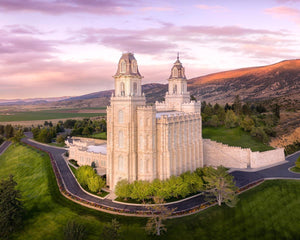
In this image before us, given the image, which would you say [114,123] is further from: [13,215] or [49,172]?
[49,172]

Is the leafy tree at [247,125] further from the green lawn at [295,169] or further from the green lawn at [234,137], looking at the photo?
the green lawn at [295,169]

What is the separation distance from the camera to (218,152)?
62750 mm

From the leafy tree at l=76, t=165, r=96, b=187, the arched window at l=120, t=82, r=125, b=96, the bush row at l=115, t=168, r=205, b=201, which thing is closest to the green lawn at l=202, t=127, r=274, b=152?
the bush row at l=115, t=168, r=205, b=201

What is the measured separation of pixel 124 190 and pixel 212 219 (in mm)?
16472

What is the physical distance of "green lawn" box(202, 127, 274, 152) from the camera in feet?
225

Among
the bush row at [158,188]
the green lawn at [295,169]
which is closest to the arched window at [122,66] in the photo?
the bush row at [158,188]

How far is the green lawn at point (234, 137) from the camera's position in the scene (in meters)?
68.7

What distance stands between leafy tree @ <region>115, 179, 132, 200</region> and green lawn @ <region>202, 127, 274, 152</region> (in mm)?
37254

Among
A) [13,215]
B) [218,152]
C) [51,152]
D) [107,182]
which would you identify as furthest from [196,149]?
[51,152]

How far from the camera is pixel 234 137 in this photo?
251ft

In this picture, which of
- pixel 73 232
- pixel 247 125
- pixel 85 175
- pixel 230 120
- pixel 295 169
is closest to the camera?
pixel 73 232

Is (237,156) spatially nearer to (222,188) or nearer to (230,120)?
(222,188)

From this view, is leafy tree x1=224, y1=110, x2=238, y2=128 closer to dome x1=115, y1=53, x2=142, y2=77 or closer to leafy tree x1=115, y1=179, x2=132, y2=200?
dome x1=115, y1=53, x2=142, y2=77

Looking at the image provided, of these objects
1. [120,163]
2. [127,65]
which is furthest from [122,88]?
[120,163]
